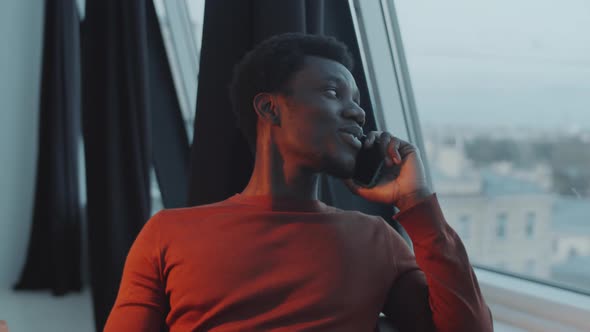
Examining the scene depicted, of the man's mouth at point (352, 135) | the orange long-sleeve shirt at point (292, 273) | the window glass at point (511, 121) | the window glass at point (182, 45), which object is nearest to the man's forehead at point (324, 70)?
the man's mouth at point (352, 135)

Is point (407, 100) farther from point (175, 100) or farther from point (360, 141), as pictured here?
point (175, 100)

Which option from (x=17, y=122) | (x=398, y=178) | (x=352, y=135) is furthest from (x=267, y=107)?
(x=17, y=122)

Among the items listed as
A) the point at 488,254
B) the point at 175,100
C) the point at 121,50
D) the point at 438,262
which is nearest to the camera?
the point at 438,262

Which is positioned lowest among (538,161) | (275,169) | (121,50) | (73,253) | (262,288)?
(73,253)

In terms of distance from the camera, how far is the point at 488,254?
1902mm

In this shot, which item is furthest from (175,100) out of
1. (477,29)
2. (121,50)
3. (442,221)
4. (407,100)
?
(442,221)

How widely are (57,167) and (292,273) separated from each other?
261 cm

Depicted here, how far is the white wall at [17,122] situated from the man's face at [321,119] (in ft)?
9.09

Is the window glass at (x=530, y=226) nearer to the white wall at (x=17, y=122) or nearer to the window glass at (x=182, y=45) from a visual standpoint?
the window glass at (x=182, y=45)

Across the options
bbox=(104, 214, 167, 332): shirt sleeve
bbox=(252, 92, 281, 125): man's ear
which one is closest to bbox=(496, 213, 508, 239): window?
bbox=(252, 92, 281, 125): man's ear

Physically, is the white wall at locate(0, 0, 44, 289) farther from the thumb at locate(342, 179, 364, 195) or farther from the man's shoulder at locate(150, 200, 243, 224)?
the thumb at locate(342, 179, 364, 195)

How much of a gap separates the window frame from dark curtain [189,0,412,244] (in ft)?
0.33

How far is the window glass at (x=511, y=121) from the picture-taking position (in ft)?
5.22

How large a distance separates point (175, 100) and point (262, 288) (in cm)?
227
